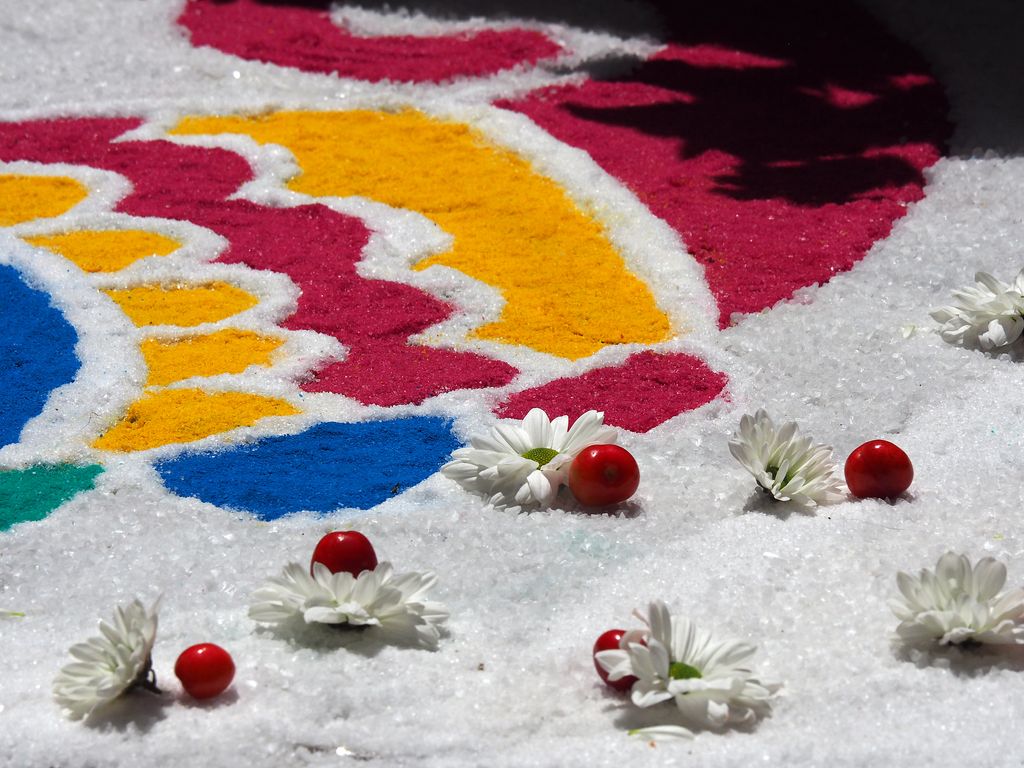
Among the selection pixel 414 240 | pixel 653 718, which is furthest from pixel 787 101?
pixel 653 718

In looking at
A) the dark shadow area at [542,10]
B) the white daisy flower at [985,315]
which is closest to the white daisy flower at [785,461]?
the white daisy flower at [985,315]

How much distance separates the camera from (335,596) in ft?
6.76

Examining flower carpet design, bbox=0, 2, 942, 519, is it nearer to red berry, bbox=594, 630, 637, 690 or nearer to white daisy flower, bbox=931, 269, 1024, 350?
white daisy flower, bbox=931, 269, 1024, 350

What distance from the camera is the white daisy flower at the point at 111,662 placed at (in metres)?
1.88

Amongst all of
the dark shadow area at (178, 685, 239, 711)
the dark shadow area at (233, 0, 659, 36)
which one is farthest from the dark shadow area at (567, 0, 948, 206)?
the dark shadow area at (178, 685, 239, 711)

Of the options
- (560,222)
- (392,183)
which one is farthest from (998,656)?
(392,183)

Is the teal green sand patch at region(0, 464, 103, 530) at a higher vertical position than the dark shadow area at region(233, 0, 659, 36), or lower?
lower

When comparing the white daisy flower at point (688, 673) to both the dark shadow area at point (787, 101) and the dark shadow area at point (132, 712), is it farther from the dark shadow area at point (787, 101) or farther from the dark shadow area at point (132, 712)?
the dark shadow area at point (787, 101)

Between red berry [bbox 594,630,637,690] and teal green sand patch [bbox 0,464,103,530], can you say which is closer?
red berry [bbox 594,630,637,690]

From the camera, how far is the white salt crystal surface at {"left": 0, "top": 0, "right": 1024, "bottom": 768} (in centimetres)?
188

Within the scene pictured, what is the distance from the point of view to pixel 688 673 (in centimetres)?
191

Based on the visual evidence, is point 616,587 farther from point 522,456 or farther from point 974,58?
point 974,58

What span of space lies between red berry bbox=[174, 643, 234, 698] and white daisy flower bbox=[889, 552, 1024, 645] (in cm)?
98

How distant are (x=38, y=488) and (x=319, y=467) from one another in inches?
20.8
